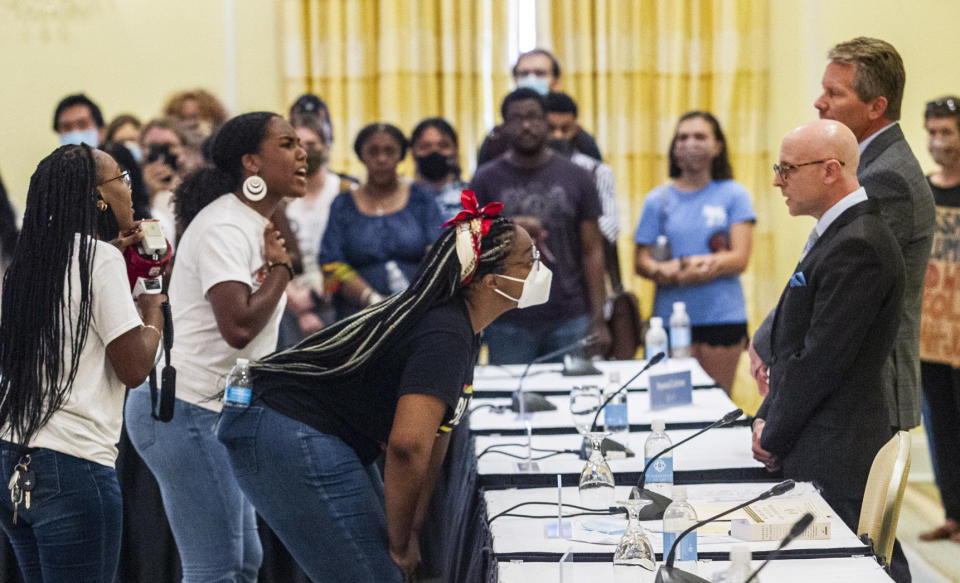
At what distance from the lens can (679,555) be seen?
2125 millimetres

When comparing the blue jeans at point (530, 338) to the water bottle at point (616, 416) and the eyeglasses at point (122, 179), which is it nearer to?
the water bottle at point (616, 416)

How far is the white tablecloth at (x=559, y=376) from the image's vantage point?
4055mm

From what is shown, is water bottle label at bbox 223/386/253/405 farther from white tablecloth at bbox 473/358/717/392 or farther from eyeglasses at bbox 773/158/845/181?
white tablecloth at bbox 473/358/717/392

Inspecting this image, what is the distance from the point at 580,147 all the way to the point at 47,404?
3575mm

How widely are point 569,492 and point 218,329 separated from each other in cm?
100

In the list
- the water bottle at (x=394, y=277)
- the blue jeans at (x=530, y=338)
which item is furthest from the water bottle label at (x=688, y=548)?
the water bottle at (x=394, y=277)

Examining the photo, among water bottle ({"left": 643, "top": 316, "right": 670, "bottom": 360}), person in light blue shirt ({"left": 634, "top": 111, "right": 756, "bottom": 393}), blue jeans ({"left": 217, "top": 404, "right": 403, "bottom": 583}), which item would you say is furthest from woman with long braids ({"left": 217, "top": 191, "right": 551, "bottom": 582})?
person in light blue shirt ({"left": 634, "top": 111, "right": 756, "bottom": 393})

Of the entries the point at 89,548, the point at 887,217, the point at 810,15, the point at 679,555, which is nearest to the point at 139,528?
the point at 89,548

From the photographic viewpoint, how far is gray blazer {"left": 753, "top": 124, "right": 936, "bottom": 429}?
3021mm

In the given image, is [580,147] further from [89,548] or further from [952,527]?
[89,548]

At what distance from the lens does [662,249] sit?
5148mm

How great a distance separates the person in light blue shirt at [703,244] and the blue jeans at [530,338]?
59cm

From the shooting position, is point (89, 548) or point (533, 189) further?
point (533, 189)

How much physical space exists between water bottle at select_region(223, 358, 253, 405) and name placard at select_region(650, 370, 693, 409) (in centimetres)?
146
